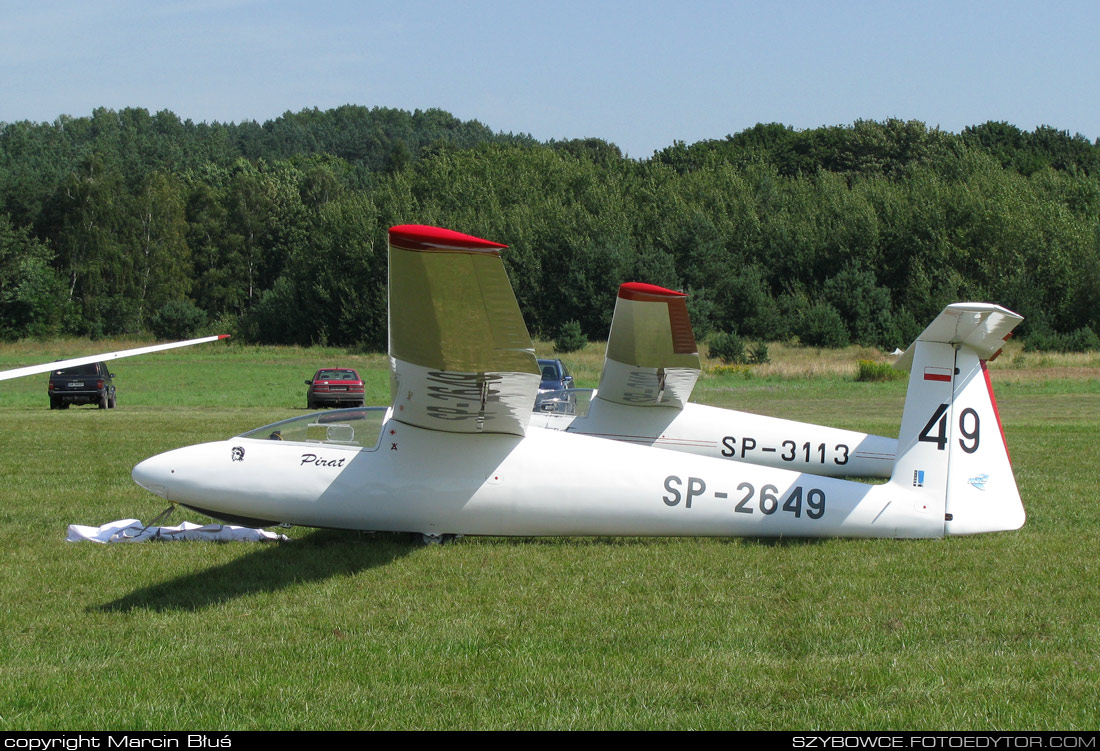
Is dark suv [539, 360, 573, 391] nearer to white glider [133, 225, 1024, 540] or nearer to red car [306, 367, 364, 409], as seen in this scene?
Answer: red car [306, 367, 364, 409]

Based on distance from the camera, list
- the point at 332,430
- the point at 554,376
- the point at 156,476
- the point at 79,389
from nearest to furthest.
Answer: the point at 156,476
the point at 332,430
the point at 554,376
the point at 79,389

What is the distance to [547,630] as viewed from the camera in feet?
20.8

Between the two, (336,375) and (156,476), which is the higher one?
(156,476)

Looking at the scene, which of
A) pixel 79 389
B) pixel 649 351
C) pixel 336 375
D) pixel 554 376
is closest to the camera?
pixel 649 351

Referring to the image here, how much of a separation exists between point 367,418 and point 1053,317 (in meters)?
59.9

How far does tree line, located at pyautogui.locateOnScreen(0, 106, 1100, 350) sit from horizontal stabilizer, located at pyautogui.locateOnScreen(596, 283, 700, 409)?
4445 centimetres

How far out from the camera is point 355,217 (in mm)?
72375

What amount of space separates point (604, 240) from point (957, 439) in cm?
6179

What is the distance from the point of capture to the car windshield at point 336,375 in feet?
102

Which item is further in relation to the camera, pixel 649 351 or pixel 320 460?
pixel 649 351

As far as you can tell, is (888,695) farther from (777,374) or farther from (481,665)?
(777,374)

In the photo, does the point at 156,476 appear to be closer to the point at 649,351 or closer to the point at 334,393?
the point at 649,351

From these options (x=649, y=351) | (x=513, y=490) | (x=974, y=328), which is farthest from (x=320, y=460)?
(x=974, y=328)
